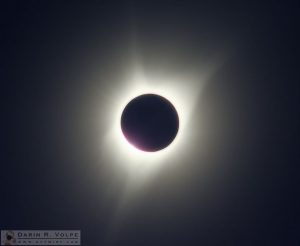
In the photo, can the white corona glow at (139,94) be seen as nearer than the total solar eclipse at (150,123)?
No

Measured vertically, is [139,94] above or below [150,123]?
above

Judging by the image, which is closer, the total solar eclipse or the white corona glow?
the total solar eclipse

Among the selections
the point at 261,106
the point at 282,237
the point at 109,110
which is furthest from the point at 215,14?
the point at 282,237

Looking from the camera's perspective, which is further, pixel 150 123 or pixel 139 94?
pixel 139 94

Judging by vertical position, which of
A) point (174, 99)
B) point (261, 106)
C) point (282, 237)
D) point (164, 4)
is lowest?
point (282, 237)

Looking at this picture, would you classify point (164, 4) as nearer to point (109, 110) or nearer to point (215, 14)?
point (215, 14)
